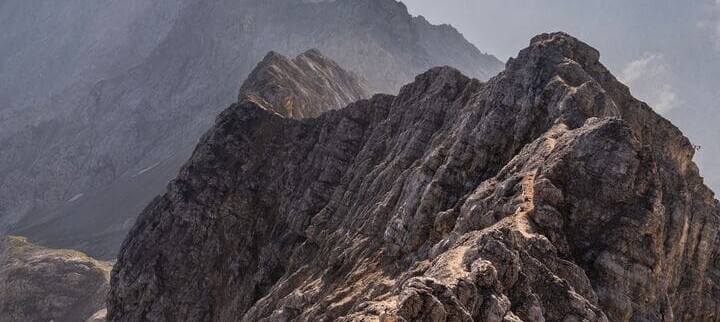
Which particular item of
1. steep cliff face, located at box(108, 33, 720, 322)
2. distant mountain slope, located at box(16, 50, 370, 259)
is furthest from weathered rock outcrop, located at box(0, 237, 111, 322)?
steep cliff face, located at box(108, 33, 720, 322)

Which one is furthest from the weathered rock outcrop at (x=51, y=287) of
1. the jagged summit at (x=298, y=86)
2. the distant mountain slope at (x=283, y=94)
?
the jagged summit at (x=298, y=86)

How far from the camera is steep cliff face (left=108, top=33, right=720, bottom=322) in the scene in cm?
2995

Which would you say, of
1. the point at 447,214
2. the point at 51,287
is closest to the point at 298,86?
the point at 51,287

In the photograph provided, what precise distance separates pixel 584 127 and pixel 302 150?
4039 cm

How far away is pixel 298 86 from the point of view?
11506 centimetres

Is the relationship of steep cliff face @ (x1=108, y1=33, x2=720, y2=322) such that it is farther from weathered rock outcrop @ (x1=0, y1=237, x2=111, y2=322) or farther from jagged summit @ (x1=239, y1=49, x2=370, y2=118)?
weathered rock outcrop @ (x1=0, y1=237, x2=111, y2=322)

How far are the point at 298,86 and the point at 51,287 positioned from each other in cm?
6442

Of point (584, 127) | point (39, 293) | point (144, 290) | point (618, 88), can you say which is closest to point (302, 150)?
point (144, 290)

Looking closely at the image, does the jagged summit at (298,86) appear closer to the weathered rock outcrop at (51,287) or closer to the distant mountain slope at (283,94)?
the distant mountain slope at (283,94)

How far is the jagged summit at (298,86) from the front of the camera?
320 feet

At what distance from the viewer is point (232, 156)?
74.3 m

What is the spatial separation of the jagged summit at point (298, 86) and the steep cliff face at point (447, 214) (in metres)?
17.1

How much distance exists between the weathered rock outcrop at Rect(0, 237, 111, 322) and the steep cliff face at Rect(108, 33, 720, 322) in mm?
57600

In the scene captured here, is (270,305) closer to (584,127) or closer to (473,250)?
(473,250)
